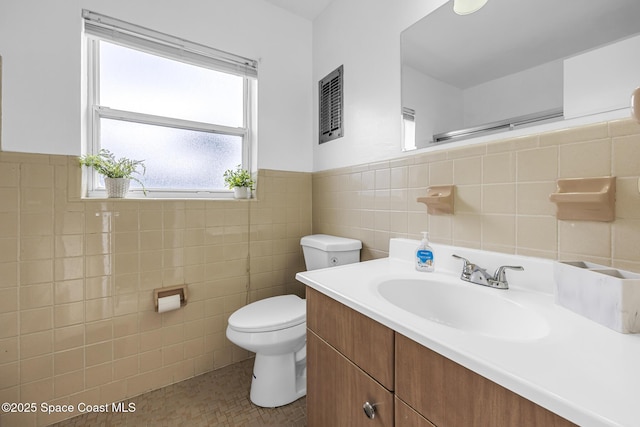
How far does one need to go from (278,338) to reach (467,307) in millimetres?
860

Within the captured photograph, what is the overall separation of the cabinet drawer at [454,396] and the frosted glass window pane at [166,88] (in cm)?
180

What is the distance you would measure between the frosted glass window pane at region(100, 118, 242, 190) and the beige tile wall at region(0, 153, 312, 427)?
0.22 m

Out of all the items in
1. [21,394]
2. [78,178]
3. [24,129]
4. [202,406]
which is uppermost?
[24,129]

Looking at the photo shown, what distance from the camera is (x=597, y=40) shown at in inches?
29.5

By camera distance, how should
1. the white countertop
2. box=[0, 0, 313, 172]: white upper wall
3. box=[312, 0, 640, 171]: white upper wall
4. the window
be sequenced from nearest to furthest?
the white countertop < box=[0, 0, 313, 172]: white upper wall < box=[312, 0, 640, 171]: white upper wall < the window

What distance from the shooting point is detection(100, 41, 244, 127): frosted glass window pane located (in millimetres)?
1502

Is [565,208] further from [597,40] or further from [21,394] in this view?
[21,394]

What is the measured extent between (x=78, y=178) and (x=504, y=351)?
182cm

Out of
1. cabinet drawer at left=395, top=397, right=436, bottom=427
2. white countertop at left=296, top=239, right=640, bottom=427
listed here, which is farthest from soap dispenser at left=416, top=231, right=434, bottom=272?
cabinet drawer at left=395, top=397, right=436, bottom=427

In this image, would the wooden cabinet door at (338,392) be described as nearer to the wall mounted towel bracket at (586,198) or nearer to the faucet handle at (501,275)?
the faucet handle at (501,275)

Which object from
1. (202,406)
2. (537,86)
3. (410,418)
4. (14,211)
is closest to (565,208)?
(537,86)

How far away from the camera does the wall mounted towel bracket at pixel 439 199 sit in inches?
42.5

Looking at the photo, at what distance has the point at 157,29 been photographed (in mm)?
1506

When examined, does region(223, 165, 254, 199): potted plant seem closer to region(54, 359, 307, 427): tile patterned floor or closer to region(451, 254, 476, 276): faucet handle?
region(54, 359, 307, 427): tile patterned floor
